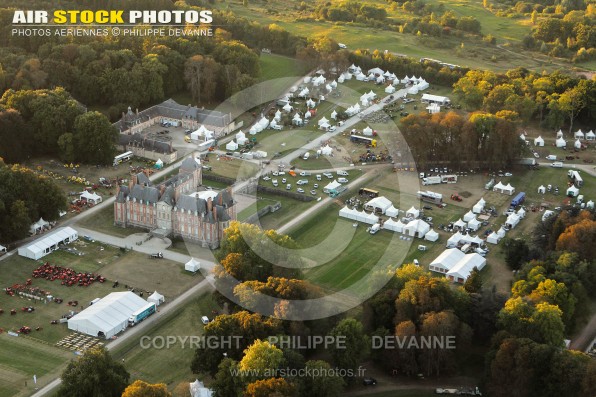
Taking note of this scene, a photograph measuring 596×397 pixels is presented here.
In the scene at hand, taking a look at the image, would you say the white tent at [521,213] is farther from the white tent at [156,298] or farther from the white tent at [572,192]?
the white tent at [156,298]

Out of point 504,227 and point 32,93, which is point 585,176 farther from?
point 32,93

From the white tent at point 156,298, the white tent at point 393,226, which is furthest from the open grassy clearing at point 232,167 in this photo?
the white tent at point 156,298

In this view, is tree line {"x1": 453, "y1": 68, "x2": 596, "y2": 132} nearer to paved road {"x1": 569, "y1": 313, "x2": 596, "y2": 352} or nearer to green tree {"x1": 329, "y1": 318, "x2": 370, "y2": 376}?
paved road {"x1": 569, "y1": 313, "x2": 596, "y2": 352}

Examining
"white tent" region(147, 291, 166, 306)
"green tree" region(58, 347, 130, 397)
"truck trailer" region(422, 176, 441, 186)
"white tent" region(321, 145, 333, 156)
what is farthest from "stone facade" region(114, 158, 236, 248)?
"green tree" region(58, 347, 130, 397)

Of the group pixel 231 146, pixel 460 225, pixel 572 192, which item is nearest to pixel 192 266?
pixel 460 225

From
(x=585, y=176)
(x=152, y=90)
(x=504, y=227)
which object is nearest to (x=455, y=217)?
(x=504, y=227)

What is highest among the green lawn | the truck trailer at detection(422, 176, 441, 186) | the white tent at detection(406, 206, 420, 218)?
the green lawn

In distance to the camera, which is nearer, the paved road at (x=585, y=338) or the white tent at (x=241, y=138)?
the paved road at (x=585, y=338)
